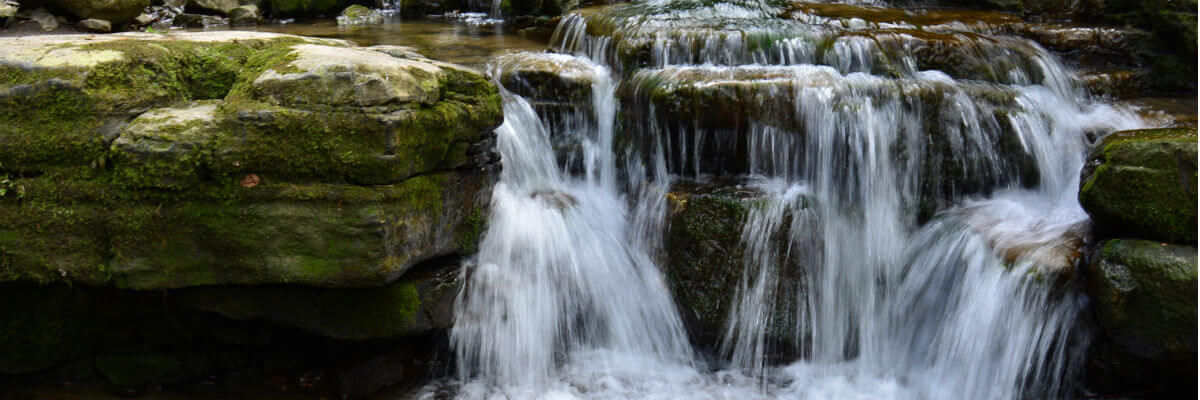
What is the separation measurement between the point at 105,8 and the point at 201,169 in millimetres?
6829

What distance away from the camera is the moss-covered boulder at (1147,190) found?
3945mm

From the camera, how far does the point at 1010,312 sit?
14.3 ft

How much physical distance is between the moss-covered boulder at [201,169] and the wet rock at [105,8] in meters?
5.62

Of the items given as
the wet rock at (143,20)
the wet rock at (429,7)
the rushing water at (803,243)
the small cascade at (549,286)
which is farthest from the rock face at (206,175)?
the wet rock at (429,7)

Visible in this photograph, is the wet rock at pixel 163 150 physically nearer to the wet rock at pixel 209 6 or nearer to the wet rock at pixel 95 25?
the wet rock at pixel 95 25

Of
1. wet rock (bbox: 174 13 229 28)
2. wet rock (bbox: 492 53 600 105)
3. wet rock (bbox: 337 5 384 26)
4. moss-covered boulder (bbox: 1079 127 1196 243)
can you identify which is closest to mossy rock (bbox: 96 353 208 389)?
wet rock (bbox: 492 53 600 105)

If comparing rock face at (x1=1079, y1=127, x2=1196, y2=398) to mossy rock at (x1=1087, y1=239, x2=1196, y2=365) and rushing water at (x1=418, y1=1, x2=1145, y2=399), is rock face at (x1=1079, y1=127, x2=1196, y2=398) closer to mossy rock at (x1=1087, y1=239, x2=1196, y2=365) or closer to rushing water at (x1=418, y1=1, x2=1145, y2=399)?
mossy rock at (x1=1087, y1=239, x2=1196, y2=365)

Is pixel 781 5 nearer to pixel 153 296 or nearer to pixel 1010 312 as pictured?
pixel 1010 312

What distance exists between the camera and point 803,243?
16.3 ft

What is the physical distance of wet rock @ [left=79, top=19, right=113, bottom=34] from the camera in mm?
8421

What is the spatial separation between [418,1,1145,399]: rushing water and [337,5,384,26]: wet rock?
22.5 feet

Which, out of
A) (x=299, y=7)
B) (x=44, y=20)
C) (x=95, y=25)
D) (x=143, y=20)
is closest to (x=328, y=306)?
(x=95, y=25)

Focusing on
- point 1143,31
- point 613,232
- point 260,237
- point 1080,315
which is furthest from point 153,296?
point 1143,31

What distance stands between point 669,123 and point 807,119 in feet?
3.13
